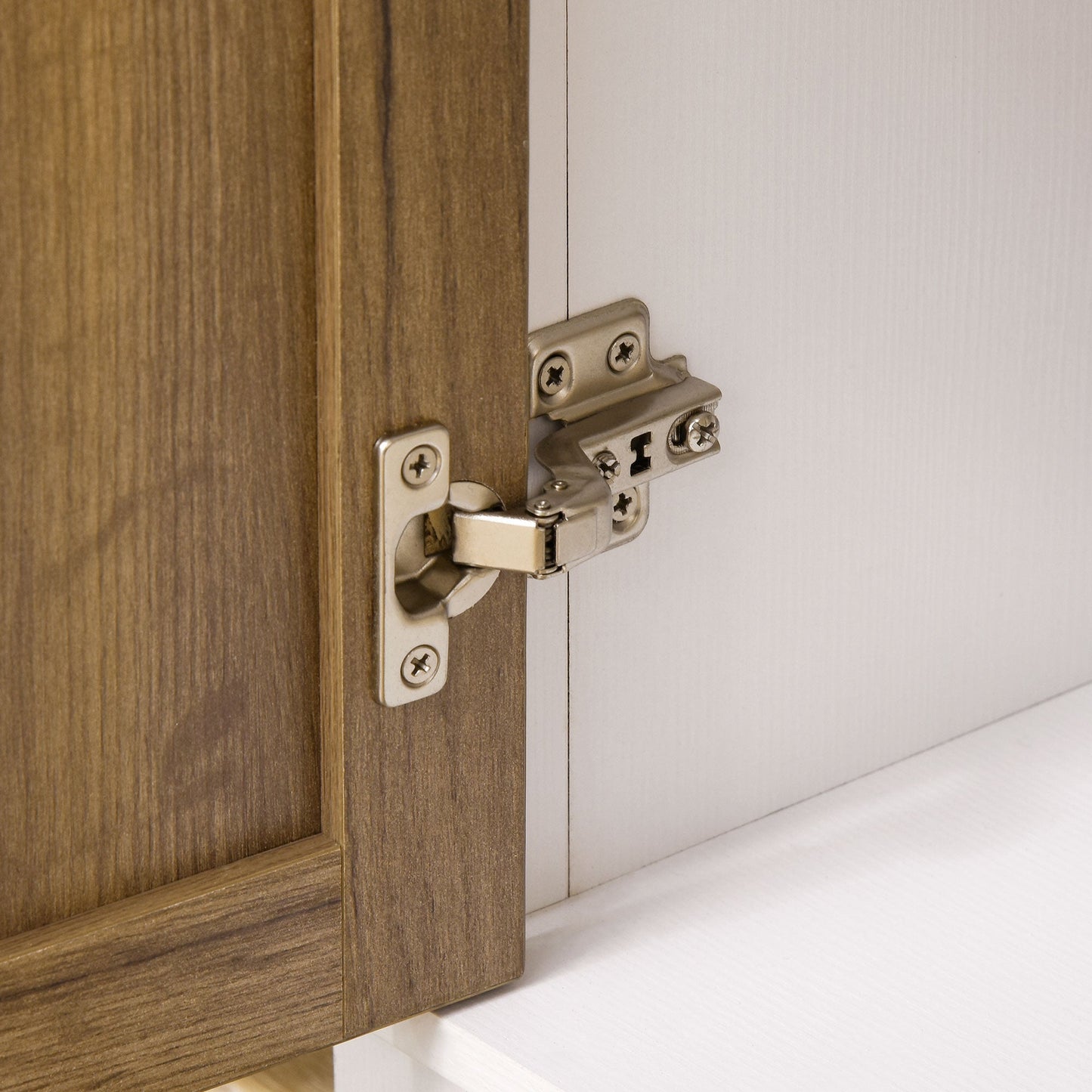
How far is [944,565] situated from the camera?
2.94 feet

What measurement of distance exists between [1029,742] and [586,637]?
0.36 metres

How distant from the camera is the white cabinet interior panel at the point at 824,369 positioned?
70 centimetres

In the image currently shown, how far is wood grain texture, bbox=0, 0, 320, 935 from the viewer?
0.48m

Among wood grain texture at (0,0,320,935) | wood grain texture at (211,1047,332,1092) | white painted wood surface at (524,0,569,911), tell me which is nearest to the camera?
wood grain texture at (0,0,320,935)

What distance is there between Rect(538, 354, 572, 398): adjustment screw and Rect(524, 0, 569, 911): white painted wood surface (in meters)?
0.02

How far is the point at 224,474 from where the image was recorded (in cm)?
53

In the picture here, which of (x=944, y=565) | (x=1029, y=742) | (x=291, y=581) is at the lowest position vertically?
(x=1029, y=742)

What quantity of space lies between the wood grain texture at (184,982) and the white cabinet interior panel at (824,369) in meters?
0.20

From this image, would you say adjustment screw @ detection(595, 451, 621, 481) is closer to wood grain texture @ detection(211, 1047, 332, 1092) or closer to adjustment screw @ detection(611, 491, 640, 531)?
adjustment screw @ detection(611, 491, 640, 531)

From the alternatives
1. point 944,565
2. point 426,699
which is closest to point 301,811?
point 426,699

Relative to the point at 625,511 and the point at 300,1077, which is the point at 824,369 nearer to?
the point at 625,511

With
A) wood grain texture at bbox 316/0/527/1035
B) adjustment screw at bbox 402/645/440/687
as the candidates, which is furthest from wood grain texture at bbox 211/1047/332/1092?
adjustment screw at bbox 402/645/440/687

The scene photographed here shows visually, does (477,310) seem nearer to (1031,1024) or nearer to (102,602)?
(102,602)

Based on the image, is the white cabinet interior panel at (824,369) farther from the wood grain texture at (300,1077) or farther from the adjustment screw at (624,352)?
the wood grain texture at (300,1077)
